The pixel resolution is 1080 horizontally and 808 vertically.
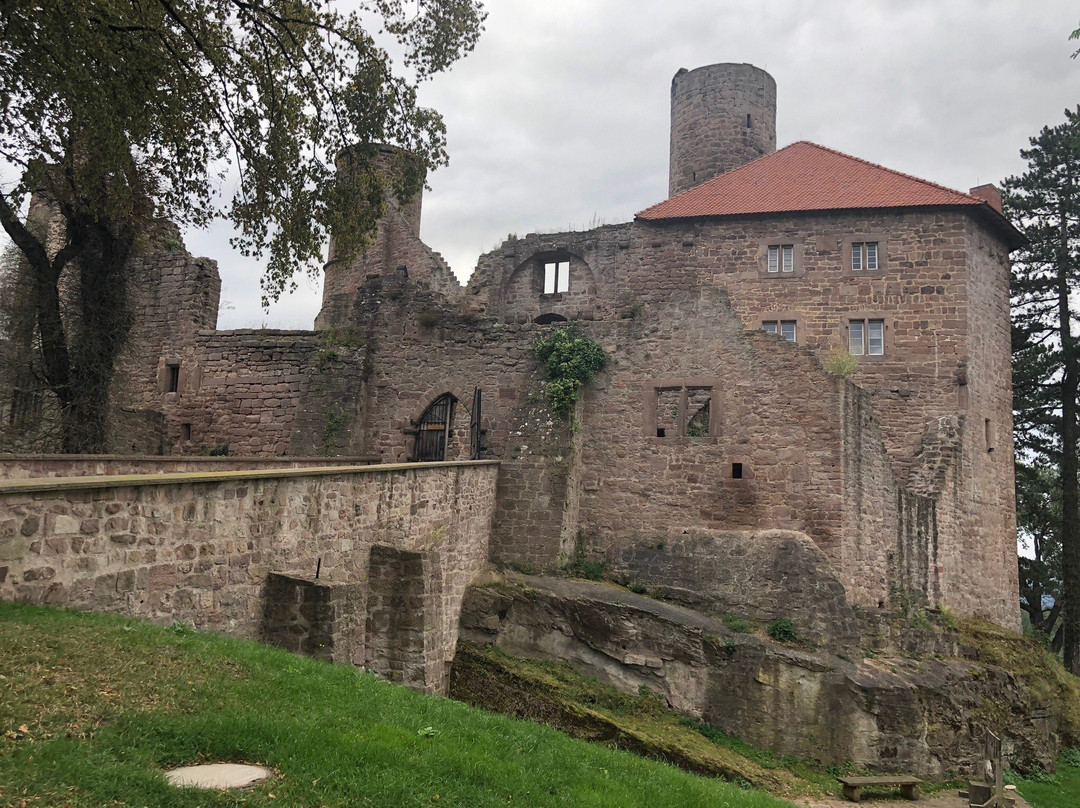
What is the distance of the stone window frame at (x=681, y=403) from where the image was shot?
54.6 ft

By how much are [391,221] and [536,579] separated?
1804cm

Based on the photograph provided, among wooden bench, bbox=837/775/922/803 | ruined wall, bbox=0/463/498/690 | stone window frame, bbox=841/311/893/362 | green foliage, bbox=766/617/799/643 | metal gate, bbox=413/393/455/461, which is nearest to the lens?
ruined wall, bbox=0/463/498/690

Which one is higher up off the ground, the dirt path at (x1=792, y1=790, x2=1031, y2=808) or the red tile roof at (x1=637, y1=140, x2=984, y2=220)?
the red tile roof at (x1=637, y1=140, x2=984, y2=220)

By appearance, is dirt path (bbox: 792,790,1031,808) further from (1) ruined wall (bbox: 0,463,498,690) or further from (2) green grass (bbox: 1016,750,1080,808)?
(1) ruined wall (bbox: 0,463,498,690)

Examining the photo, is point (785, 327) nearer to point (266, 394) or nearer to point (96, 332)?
point (266, 394)

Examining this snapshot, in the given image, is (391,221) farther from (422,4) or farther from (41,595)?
(41,595)

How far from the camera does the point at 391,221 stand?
29656mm

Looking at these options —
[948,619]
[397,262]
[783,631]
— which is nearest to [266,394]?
[397,262]

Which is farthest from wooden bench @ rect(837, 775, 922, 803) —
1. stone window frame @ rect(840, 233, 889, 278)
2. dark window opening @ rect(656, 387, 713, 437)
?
stone window frame @ rect(840, 233, 889, 278)

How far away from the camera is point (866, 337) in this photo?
69.9 feet

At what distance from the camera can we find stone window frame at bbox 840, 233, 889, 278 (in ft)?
70.4

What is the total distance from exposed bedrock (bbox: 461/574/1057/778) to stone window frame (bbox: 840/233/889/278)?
1038 cm

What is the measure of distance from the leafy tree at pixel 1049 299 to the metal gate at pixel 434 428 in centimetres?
1838

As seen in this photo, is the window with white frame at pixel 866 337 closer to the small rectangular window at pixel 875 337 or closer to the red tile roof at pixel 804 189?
the small rectangular window at pixel 875 337
